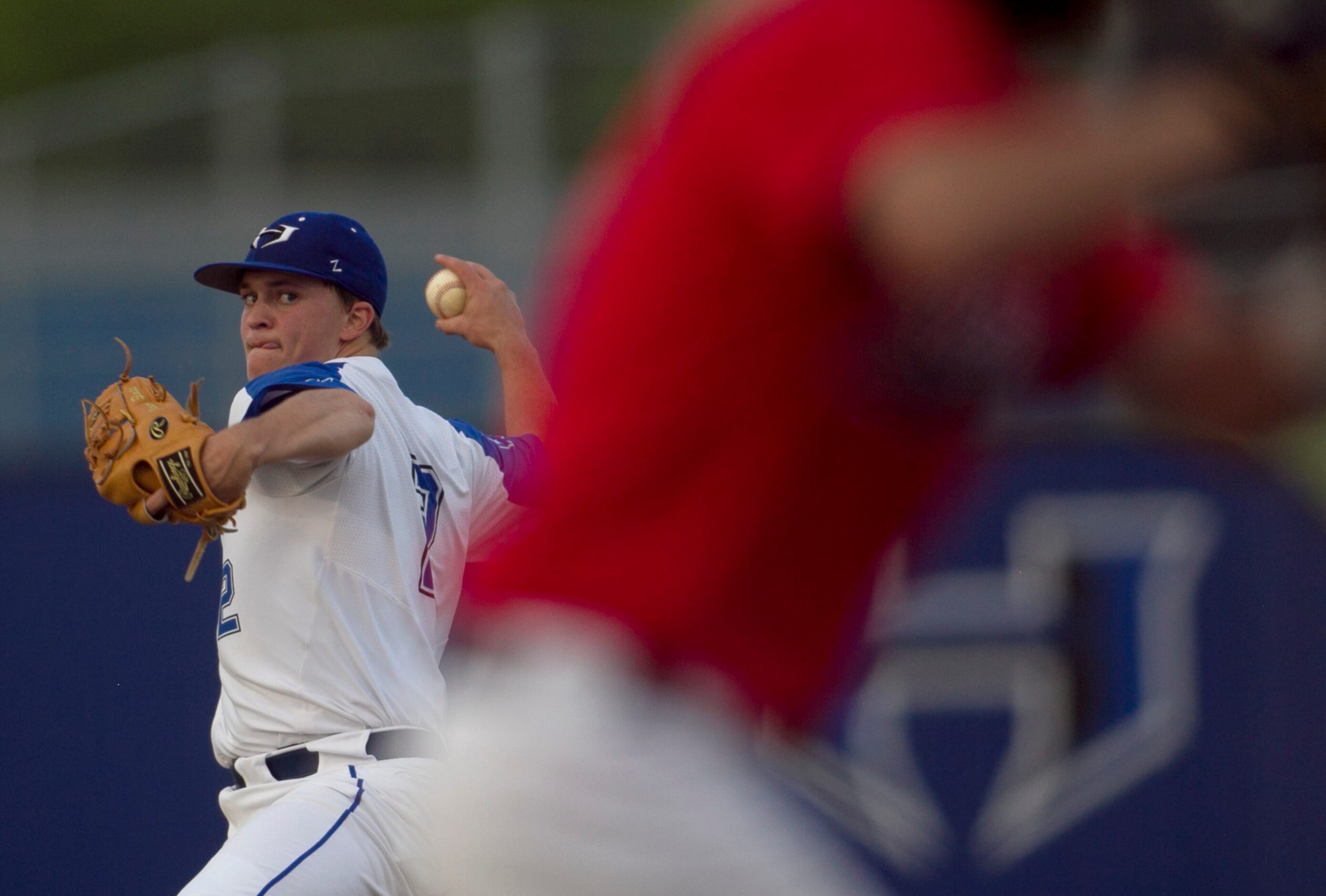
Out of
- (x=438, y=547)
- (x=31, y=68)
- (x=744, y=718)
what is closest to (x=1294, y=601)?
(x=438, y=547)

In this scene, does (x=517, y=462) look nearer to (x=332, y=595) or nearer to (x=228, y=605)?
(x=332, y=595)

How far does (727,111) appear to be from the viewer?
1.52 m

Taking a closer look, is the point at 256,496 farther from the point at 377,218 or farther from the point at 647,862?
the point at 377,218

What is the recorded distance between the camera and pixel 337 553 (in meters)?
3.88

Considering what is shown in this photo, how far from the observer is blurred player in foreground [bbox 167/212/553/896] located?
357 cm

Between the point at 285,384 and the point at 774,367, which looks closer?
the point at 774,367

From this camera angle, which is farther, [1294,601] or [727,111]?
[1294,601]

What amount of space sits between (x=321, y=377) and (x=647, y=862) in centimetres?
217

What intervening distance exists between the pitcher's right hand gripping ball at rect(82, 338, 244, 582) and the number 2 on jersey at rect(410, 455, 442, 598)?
0.48 metres

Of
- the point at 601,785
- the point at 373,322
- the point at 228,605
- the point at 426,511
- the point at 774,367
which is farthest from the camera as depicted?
the point at 373,322

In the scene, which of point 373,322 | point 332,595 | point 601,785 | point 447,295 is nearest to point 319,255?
point 373,322

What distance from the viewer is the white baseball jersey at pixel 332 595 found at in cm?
383

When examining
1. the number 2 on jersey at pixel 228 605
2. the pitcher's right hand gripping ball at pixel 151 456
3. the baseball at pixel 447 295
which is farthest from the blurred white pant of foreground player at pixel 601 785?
the baseball at pixel 447 295

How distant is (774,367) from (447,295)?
9.54ft
